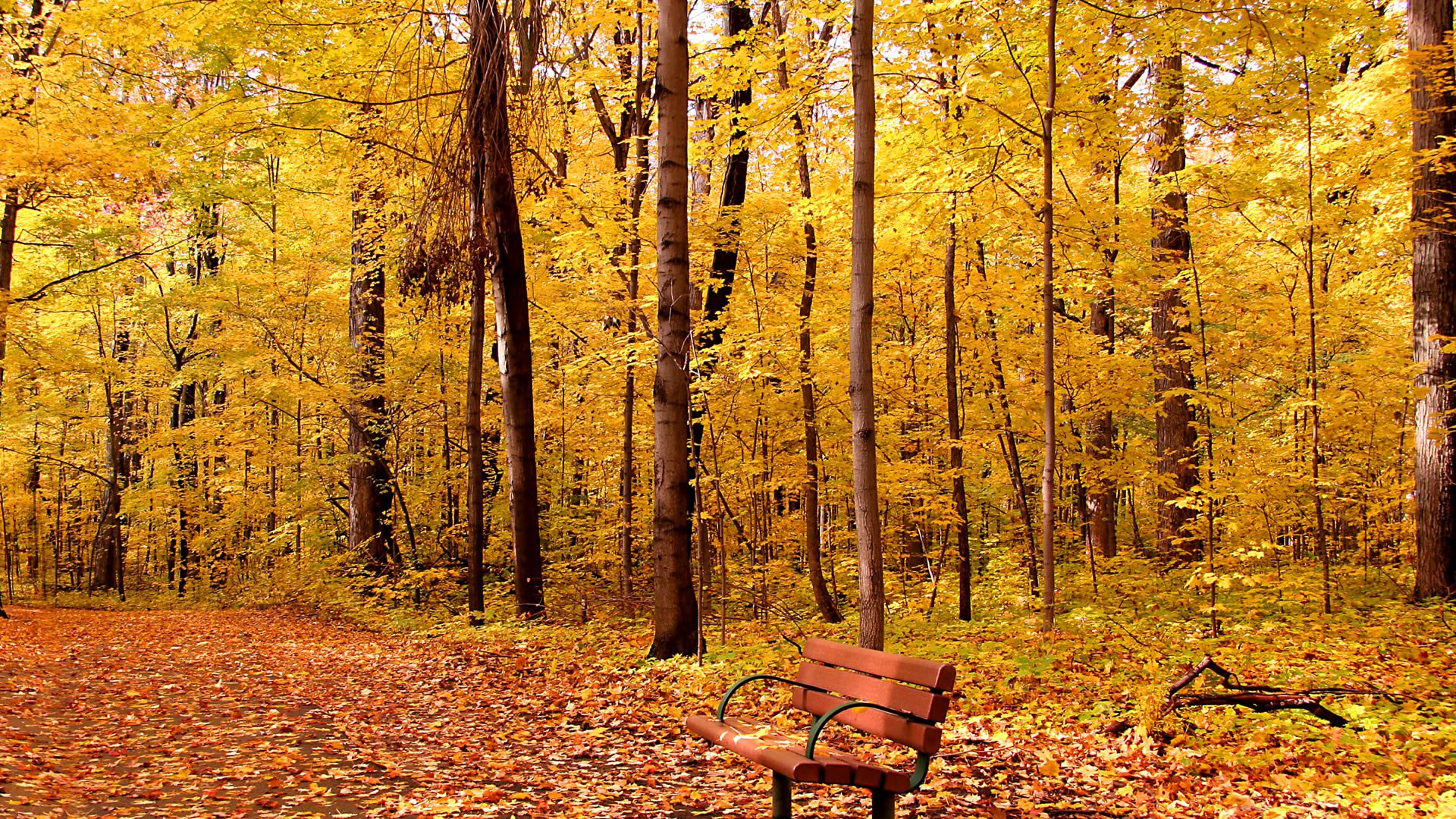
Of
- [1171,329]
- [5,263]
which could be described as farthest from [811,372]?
[5,263]

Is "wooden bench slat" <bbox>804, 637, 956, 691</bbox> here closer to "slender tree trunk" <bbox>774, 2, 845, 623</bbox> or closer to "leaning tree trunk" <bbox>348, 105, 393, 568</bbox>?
"slender tree trunk" <bbox>774, 2, 845, 623</bbox>

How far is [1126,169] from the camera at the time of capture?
13.9 m

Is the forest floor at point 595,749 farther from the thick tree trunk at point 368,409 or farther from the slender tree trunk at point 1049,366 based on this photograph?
the thick tree trunk at point 368,409

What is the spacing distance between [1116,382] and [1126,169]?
206 inches

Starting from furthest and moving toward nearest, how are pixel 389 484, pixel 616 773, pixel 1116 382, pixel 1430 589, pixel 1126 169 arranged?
pixel 389 484 → pixel 1126 169 → pixel 1116 382 → pixel 1430 589 → pixel 616 773

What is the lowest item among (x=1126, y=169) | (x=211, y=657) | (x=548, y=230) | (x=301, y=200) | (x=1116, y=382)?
(x=211, y=657)

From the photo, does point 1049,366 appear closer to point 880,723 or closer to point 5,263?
point 880,723

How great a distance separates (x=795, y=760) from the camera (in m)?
3.44

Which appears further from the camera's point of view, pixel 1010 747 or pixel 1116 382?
pixel 1116 382

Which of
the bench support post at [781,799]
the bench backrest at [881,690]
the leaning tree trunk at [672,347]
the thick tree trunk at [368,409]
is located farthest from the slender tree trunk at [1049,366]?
the thick tree trunk at [368,409]

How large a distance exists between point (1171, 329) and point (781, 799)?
36.1 feet

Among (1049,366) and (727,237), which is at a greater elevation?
(727,237)

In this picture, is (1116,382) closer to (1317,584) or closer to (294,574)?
(1317,584)

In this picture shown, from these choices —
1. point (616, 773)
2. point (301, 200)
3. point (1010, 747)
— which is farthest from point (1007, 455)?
point (301, 200)
